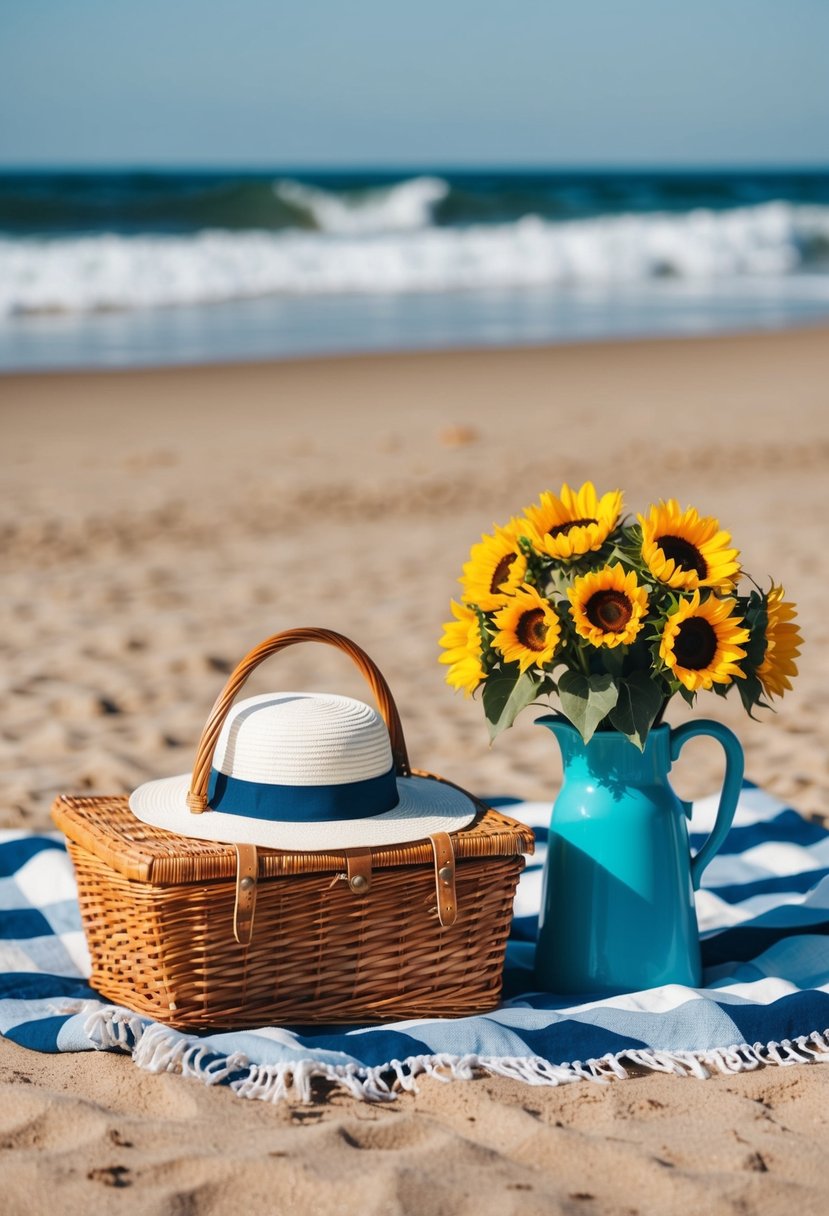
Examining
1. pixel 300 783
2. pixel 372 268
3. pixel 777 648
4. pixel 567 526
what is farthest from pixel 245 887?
pixel 372 268

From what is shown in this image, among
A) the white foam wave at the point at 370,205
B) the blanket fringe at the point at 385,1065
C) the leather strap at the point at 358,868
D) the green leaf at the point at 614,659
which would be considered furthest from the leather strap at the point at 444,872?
the white foam wave at the point at 370,205

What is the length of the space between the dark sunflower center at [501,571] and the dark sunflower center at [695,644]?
0.28 metres

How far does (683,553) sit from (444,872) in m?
0.59

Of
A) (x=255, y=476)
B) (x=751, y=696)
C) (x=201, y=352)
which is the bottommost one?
(x=751, y=696)

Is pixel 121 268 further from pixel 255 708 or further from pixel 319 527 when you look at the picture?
pixel 255 708

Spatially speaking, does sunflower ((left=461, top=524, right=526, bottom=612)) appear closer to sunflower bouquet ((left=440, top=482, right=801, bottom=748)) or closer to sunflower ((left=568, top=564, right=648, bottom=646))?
sunflower bouquet ((left=440, top=482, right=801, bottom=748))

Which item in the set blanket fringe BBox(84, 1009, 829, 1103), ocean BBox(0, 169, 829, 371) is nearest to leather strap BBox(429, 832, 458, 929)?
blanket fringe BBox(84, 1009, 829, 1103)

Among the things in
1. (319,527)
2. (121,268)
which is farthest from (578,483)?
(121,268)

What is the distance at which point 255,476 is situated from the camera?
7.55 meters

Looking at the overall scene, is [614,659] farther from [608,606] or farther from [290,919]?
[290,919]

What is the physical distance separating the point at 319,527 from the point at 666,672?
4542 mm

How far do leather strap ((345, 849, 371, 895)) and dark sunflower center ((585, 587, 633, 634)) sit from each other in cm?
47

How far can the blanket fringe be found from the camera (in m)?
1.98

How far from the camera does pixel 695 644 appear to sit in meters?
2.08
